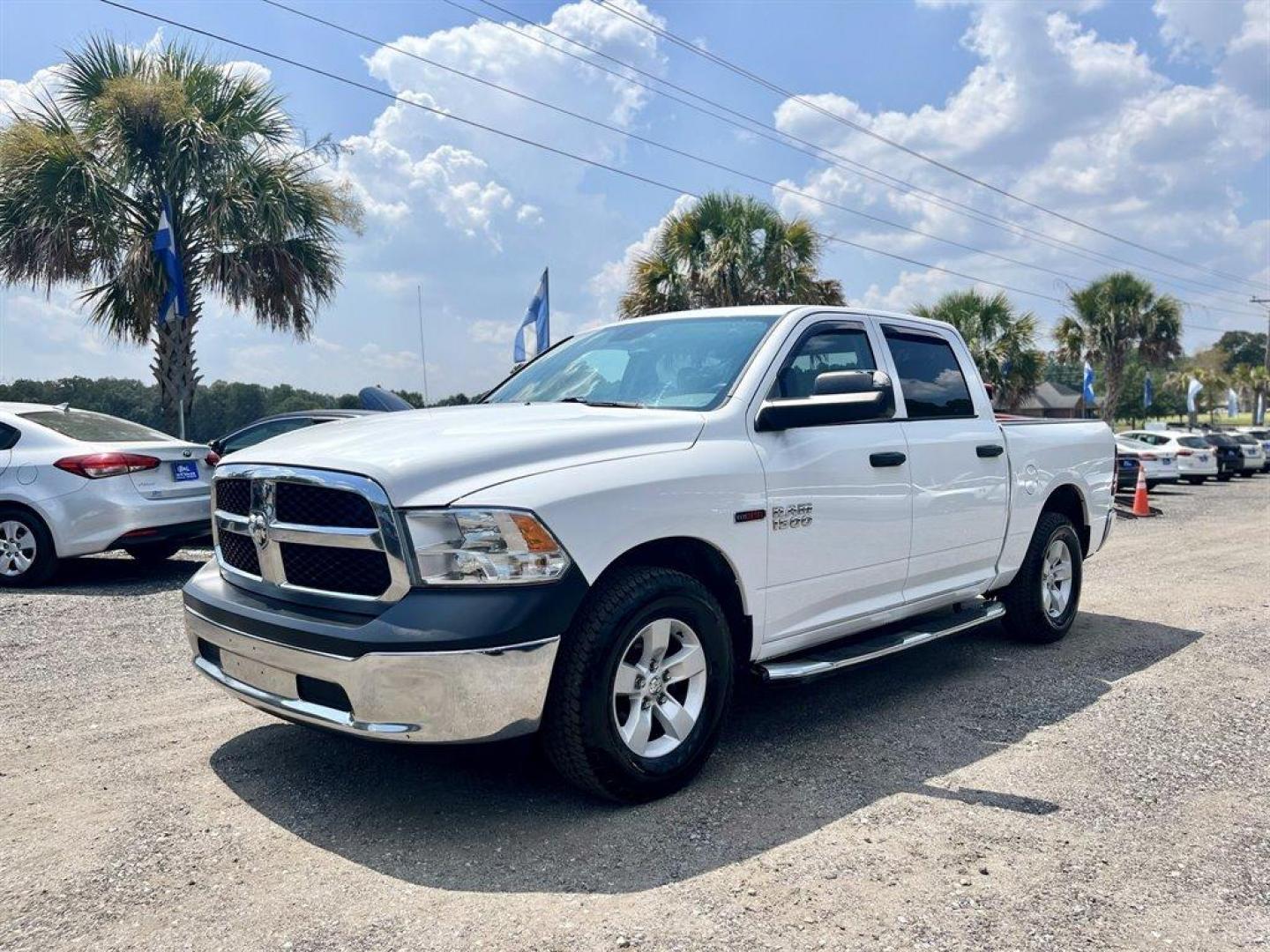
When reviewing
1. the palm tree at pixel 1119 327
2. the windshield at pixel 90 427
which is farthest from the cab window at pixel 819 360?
the palm tree at pixel 1119 327

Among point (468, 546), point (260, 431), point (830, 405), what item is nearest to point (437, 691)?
point (468, 546)

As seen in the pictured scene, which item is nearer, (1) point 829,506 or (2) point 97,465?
(1) point 829,506

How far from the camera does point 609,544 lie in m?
3.49

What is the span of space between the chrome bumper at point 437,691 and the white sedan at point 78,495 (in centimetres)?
529

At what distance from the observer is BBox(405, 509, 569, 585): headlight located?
329 cm

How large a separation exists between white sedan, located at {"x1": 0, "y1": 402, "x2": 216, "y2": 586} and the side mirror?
5.80 meters

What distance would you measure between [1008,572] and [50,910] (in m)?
4.93

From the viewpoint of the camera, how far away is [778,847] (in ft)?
11.1

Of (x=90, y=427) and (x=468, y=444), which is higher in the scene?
(x=90, y=427)

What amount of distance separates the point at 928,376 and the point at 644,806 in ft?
9.46

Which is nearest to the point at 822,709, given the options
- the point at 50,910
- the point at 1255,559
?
the point at 50,910

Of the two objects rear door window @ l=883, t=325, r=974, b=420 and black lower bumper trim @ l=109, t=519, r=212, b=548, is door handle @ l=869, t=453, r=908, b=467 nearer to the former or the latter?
rear door window @ l=883, t=325, r=974, b=420

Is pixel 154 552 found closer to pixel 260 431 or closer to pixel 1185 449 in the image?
pixel 260 431

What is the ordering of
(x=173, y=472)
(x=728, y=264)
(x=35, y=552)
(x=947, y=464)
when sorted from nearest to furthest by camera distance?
(x=947, y=464) < (x=35, y=552) < (x=173, y=472) < (x=728, y=264)
